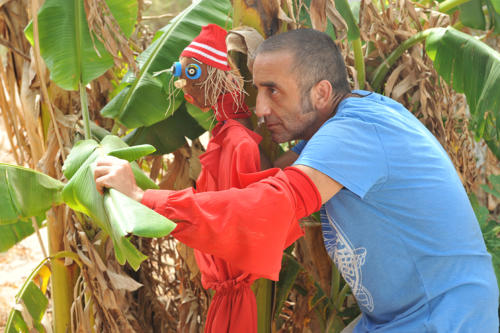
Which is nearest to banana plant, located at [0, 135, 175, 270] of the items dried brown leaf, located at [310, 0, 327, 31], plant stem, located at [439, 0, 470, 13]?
dried brown leaf, located at [310, 0, 327, 31]

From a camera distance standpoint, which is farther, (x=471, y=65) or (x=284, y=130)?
(x=471, y=65)

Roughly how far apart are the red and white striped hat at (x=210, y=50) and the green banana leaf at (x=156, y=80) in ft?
1.73

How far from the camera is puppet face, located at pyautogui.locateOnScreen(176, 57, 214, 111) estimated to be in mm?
1537

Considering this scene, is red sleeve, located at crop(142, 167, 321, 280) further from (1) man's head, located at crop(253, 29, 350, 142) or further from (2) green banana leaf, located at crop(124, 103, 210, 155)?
(2) green banana leaf, located at crop(124, 103, 210, 155)

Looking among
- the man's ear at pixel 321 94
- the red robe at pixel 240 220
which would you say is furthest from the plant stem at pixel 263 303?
the man's ear at pixel 321 94

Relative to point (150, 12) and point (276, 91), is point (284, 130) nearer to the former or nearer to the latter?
point (276, 91)

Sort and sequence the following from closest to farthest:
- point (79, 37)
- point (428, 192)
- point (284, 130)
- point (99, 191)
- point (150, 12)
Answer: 1. point (99, 191)
2. point (428, 192)
3. point (284, 130)
4. point (79, 37)
5. point (150, 12)

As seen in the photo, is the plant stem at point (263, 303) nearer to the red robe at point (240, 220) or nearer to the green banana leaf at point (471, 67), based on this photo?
the red robe at point (240, 220)

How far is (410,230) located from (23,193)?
1.17m

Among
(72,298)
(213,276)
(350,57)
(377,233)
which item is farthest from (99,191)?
(350,57)

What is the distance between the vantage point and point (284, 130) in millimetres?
1538

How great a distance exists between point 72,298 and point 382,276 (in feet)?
4.93

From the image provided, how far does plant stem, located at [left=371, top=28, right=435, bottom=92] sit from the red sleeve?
119 cm

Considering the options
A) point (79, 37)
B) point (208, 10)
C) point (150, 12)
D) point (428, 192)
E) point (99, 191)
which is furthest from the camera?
point (150, 12)
